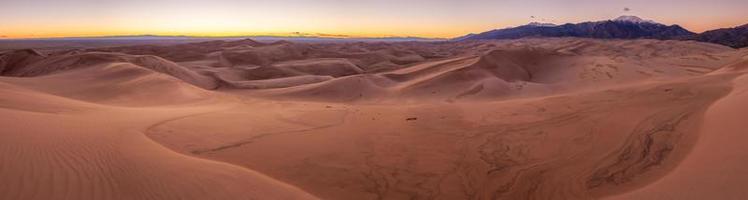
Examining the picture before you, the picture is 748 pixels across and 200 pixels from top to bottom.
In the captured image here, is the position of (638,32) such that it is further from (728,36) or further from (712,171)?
(712,171)

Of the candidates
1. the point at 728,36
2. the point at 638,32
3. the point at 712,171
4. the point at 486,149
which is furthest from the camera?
the point at 638,32

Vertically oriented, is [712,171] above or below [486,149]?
above

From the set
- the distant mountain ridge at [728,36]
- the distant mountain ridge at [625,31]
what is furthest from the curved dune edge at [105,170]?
the distant mountain ridge at [625,31]

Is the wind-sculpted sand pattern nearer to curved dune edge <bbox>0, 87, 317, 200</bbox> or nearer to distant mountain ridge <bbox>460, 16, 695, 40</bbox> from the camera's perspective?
curved dune edge <bbox>0, 87, 317, 200</bbox>

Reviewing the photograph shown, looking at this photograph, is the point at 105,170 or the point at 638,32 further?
the point at 638,32

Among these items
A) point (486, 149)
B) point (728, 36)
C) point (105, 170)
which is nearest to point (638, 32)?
point (728, 36)

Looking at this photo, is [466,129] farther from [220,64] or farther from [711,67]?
[220,64]

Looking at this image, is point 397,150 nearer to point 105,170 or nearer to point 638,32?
point 105,170

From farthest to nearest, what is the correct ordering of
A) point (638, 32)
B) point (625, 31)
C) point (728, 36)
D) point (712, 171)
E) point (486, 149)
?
1. point (625, 31)
2. point (638, 32)
3. point (728, 36)
4. point (486, 149)
5. point (712, 171)

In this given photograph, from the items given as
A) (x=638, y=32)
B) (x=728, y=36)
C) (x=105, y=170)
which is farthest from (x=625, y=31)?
(x=105, y=170)
